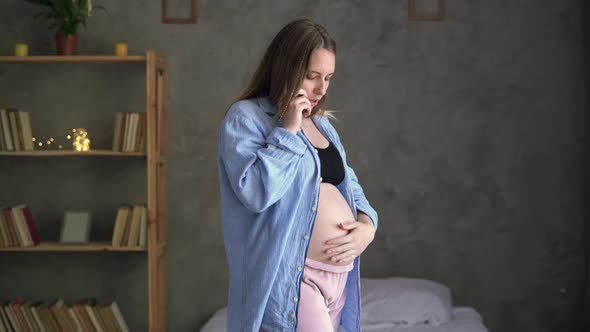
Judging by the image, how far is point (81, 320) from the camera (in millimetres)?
3627

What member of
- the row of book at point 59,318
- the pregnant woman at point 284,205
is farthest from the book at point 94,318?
the pregnant woman at point 284,205

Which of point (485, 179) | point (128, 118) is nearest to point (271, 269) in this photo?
point (128, 118)

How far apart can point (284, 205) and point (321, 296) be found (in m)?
0.25

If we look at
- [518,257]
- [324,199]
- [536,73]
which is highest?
[536,73]

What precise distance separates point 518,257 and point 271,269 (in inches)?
96.4

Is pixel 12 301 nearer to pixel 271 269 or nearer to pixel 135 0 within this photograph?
pixel 135 0

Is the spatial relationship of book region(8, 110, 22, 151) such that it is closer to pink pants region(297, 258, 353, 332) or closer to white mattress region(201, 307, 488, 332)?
white mattress region(201, 307, 488, 332)

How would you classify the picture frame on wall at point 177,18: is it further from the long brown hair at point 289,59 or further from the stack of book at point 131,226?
the long brown hair at point 289,59

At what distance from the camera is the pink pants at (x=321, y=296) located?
5.57ft


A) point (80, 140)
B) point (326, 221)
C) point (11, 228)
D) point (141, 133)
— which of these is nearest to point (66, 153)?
point (80, 140)

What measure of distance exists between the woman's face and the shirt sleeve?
5.9 inches

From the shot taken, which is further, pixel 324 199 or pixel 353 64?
pixel 353 64

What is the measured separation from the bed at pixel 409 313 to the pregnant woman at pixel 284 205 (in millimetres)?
1427

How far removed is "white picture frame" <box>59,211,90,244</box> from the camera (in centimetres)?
363
